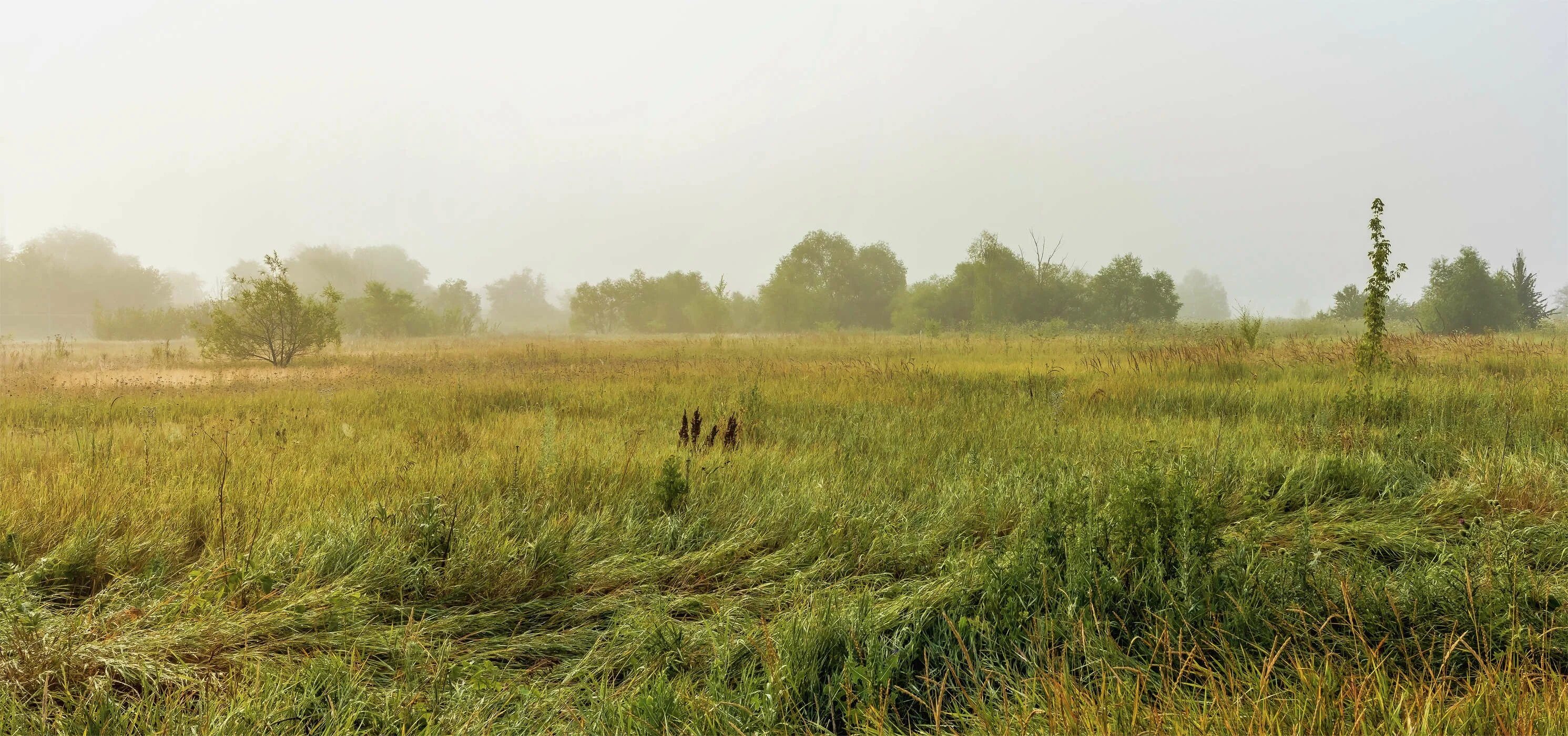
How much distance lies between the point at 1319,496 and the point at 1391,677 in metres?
2.29

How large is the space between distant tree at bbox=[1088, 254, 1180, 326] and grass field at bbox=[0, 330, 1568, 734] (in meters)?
40.2

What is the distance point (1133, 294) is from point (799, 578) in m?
47.0

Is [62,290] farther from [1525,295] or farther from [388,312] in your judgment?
[1525,295]

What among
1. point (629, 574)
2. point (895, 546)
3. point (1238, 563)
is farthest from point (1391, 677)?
point (629, 574)

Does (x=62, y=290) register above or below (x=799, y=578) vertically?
above

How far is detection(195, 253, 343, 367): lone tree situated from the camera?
1609 centimetres

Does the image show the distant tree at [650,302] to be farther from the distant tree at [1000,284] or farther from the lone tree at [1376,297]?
the lone tree at [1376,297]

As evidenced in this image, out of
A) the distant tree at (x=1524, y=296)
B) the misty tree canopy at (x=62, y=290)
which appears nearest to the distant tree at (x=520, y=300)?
the misty tree canopy at (x=62, y=290)

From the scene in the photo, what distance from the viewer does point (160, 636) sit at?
217cm

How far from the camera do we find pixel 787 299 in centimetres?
5422

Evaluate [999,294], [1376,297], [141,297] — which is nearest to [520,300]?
[141,297]

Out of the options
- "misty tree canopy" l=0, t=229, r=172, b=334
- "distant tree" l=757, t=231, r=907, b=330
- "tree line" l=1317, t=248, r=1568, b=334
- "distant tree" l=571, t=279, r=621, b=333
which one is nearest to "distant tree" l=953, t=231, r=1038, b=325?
"distant tree" l=757, t=231, r=907, b=330

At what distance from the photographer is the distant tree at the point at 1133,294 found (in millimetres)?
42719

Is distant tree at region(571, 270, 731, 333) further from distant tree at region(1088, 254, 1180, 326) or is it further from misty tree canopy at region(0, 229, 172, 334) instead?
misty tree canopy at region(0, 229, 172, 334)
